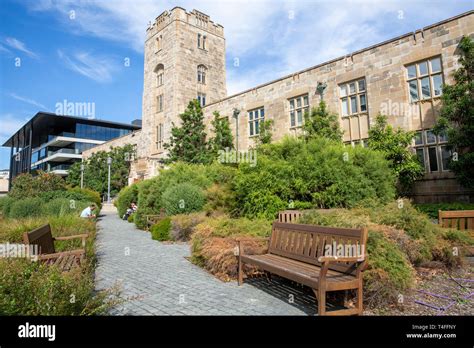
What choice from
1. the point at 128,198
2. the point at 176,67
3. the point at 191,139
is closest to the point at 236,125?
the point at 191,139

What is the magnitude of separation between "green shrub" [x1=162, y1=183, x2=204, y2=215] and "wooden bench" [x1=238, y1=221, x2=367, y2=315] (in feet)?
23.1

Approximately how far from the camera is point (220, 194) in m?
11.4

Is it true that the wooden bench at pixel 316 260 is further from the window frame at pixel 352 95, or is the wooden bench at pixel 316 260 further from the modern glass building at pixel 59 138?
the modern glass building at pixel 59 138

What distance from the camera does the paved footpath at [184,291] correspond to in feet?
14.0

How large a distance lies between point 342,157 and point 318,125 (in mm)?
7935

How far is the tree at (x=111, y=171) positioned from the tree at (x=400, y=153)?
113 ft

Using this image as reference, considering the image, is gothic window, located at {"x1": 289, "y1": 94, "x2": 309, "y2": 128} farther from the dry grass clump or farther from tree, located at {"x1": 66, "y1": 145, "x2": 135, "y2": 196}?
tree, located at {"x1": 66, "y1": 145, "x2": 135, "y2": 196}

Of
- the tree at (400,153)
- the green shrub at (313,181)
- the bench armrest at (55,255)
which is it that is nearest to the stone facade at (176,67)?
the tree at (400,153)

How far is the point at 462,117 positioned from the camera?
1209cm

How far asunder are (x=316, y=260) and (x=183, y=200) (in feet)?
29.0

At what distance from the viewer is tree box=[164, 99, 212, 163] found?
25703mm

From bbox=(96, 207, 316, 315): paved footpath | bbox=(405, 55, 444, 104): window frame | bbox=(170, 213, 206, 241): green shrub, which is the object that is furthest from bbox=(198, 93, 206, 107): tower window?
→ bbox=(96, 207, 316, 315): paved footpath

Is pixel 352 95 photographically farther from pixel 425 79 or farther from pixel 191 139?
pixel 191 139
